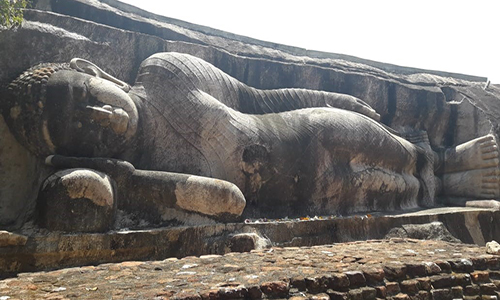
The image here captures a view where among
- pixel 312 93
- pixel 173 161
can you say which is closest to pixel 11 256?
pixel 173 161

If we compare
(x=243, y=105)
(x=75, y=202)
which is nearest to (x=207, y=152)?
(x=243, y=105)

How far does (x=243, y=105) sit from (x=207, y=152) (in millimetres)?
1095

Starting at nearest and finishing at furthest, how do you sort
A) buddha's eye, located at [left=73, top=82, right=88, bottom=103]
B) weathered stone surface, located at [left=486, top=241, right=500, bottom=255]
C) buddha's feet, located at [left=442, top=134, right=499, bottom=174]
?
weathered stone surface, located at [left=486, top=241, right=500, bottom=255] → buddha's eye, located at [left=73, top=82, right=88, bottom=103] → buddha's feet, located at [left=442, top=134, right=499, bottom=174]

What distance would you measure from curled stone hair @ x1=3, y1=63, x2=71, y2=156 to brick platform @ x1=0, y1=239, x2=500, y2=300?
5.00 feet

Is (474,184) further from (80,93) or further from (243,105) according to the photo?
(80,93)

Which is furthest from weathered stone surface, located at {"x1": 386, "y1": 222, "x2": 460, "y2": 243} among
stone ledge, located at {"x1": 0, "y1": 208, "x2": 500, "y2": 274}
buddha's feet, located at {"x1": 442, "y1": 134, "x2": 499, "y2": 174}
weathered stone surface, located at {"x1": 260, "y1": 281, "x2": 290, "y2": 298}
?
weathered stone surface, located at {"x1": 260, "y1": 281, "x2": 290, "y2": 298}

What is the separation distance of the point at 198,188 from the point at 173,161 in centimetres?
87

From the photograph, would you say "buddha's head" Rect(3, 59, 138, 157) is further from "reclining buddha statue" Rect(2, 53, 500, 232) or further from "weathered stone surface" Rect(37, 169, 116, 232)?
"weathered stone surface" Rect(37, 169, 116, 232)

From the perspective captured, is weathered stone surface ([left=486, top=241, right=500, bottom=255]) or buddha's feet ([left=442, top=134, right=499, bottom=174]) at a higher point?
buddha's feet ([left=442, top=134, right=499, bottom=174])

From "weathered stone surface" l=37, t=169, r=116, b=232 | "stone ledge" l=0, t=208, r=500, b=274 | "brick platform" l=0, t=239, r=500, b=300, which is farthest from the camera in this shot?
"weathered stone surface" l=37, t=169, r=116, b=232

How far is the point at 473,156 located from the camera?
19.5ft

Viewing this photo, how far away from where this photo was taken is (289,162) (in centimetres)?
485

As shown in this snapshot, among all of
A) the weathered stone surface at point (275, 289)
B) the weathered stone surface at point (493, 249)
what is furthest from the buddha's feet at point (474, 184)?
the weathered stone surface at point (275, 289)

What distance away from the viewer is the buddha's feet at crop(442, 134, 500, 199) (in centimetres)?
575
